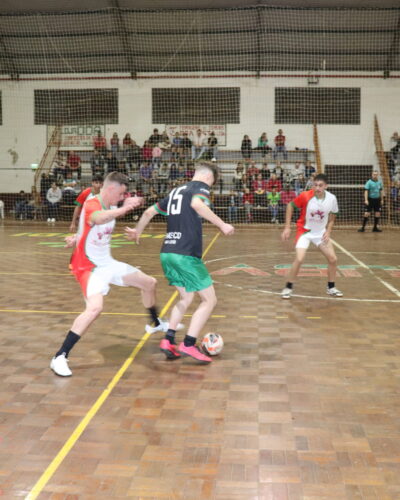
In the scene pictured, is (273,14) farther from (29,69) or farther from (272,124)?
(29,69)

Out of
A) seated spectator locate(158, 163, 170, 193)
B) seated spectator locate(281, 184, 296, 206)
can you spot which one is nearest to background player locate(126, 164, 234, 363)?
seated spectator locate(281, 184, 296, 206)

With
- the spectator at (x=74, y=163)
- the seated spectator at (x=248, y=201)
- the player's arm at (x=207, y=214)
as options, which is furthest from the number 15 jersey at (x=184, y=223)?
the spectator at (x=74, y=163)

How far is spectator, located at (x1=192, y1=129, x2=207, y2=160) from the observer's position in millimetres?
24469

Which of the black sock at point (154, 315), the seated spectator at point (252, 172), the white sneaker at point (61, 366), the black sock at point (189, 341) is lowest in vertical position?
the white sneaker at point (61, 366)

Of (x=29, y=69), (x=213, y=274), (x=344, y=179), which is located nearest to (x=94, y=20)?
(x=29, y=69)

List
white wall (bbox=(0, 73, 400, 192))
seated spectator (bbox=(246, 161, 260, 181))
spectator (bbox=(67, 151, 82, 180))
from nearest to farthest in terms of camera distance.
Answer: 1. seated spectator (bbox=(246, 161, 260, 181))
2. spectator (bbox=(67, 151, 82, 180))
3. white wall (bbox=(0, 73, 400, 192))

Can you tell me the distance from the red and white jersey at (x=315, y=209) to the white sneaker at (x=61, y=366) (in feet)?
15.2

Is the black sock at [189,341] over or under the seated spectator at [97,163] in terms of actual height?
under

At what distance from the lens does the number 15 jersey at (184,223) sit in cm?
535

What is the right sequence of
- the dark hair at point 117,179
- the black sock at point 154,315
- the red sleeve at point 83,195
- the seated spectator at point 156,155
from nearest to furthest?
the dark hair at point 117,179
the black sock at point 154,315
the red sleeve at point 83,195
the seated spectator at point 156,155

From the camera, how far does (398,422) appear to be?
3980mm

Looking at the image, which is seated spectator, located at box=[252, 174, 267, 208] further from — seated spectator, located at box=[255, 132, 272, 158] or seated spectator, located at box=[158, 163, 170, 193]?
seated spectator, located at box=[158, 163, 170, 193]

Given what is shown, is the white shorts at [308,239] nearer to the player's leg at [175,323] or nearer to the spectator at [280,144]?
the player's leg at [175,323]

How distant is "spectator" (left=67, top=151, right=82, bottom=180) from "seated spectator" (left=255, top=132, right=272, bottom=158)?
768 cm
